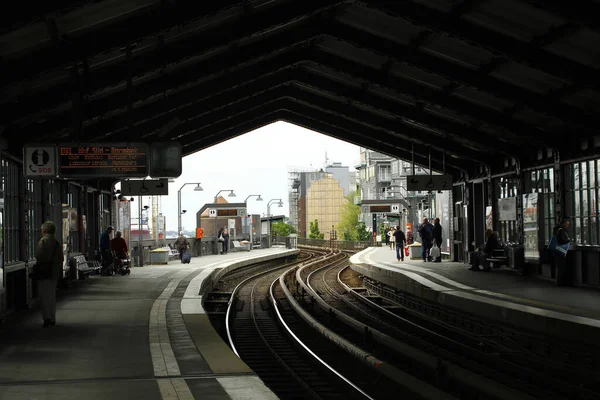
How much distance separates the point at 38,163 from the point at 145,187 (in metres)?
13.8

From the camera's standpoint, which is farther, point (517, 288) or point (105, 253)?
point (105, 253)

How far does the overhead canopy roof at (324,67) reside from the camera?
14.6 metres

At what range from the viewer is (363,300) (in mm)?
24219

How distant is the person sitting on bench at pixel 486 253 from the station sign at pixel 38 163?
14465mm

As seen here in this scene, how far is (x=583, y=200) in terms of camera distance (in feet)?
67.4

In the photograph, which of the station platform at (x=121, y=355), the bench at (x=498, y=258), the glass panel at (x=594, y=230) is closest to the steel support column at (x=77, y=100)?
the station platform at (x=121, y=355)

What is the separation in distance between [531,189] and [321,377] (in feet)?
47.8

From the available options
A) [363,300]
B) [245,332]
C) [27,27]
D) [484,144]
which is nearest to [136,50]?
[27,27]

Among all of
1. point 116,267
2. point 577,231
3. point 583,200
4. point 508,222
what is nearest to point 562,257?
point 577,231

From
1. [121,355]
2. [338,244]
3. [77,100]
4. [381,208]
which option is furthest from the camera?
[338,244]

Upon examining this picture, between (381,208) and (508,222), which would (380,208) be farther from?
(508,222)

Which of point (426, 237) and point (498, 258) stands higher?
point (426, 237)

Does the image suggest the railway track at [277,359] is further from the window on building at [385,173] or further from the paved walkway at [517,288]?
the window on building at [385,173]

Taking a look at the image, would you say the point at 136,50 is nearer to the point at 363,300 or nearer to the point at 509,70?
the point at 509,70
